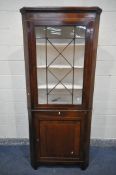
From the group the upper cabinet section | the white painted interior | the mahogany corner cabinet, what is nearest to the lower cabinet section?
the mahogany corner cabinet

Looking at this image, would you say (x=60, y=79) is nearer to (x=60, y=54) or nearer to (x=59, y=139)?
(x=60, y=54)

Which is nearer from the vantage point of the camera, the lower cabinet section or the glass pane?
the glass pane

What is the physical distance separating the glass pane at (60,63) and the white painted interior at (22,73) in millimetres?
494

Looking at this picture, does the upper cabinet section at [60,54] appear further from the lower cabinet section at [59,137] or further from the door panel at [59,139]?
the door panel at [59,139]

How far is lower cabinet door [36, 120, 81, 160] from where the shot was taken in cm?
217

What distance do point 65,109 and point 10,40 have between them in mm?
1032

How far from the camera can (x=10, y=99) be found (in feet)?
8.53

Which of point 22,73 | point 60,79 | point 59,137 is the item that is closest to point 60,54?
point 60,79

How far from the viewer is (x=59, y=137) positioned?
223 cm

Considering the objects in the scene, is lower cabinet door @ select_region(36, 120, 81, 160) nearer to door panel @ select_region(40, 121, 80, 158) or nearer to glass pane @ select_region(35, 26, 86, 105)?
door panel @ select_region(40, 121, 80, 158)

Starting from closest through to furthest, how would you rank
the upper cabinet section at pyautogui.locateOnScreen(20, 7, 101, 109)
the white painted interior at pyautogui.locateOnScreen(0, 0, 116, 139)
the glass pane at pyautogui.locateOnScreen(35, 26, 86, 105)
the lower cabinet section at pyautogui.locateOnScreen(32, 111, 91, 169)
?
the upper cabinet section at pyautogui.locateOnScreen(20, 7, 101, 109) < the glass pane at pyautogui.locateOnScreen(35, 26, 86, 105) < the lower cabinet section at pyautogui.locateOnScreen(32, 111, 91, 169) < the white painted interior at pyautogui.locateOnScreen(0, 0, 116, 139)

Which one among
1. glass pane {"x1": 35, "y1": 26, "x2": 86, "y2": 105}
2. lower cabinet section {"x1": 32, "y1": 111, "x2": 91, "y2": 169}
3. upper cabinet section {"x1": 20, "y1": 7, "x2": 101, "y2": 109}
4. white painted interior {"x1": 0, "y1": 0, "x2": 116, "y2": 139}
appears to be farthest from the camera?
white painted interior {"x1": 0, "y1": 0, "x2": 116, "y2": 139}

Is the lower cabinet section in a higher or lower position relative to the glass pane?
lower

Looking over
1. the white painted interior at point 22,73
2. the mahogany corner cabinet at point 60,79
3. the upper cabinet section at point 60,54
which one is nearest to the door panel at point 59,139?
the mahogany corner cabinet at point 60,79
